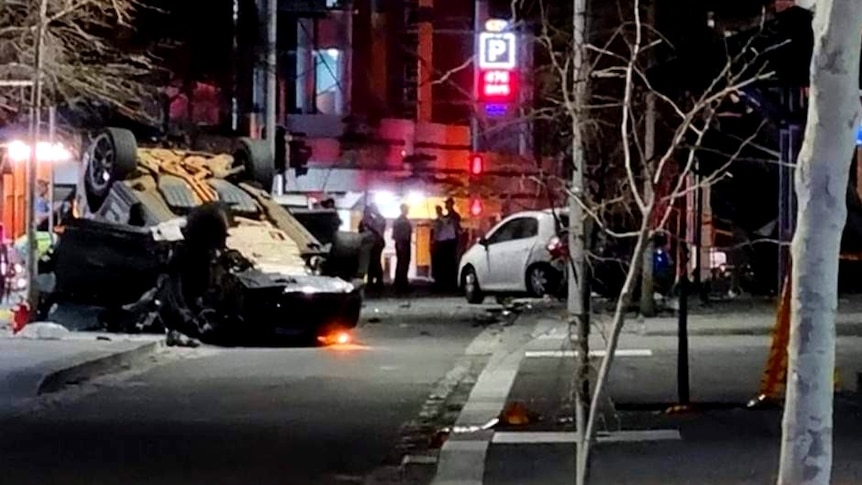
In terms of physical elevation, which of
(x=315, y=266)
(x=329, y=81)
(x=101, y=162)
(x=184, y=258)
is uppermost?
(x=329, y=81)

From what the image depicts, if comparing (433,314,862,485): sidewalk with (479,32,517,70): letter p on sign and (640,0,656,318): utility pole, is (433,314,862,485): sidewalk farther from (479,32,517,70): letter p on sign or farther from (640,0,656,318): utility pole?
(479,32,517,70): letter p on sign

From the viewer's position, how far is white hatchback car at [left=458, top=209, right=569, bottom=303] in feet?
105

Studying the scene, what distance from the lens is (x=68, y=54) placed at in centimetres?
2806

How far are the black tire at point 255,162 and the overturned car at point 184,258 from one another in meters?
0.56

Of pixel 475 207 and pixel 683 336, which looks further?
pixel 475 207

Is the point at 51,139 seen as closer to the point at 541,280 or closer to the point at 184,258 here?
the point at 184,258

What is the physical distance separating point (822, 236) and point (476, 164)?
38.3m

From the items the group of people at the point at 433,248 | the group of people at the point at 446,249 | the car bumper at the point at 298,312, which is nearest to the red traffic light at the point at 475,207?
the group of people at the point at 446,249

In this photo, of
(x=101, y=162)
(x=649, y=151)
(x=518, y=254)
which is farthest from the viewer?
(x=518, y=254)

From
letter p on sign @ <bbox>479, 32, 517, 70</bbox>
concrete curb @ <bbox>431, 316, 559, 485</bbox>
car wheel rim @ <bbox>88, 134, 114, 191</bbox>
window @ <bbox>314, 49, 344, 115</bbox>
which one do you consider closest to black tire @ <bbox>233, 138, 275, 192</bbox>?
car wheel rim @ <bbox>88, 134, 114, 191</bbox>

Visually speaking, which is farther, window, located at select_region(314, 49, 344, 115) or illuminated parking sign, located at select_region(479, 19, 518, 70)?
window, located at select_region(314, 49, 344, 115)

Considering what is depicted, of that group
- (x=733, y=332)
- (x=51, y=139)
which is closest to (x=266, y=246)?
(x=51, y=139)

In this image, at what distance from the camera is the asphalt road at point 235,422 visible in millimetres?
12672

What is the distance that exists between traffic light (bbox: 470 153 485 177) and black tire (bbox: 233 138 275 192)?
19.0 meters
